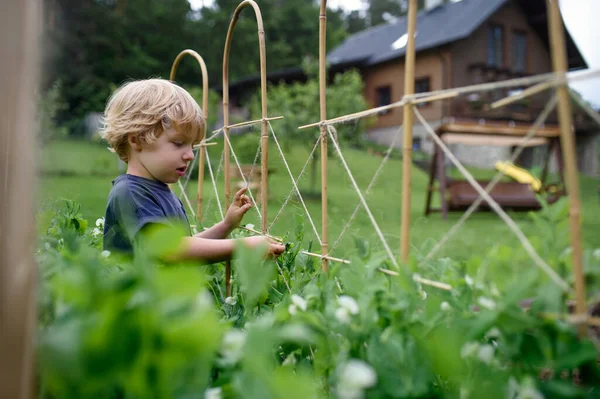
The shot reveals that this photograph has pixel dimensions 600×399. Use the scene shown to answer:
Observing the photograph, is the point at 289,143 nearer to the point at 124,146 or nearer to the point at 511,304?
the point at 124,146

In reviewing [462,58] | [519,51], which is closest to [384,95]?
[462,58]

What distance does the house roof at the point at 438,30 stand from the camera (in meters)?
15.7

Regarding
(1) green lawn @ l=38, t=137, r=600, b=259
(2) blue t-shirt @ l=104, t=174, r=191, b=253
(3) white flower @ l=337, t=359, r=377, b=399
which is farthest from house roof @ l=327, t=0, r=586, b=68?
(3) white flower @ l=337, t=359, r=377, b=399

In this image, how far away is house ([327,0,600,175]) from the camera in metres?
15.7

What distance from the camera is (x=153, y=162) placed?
174 cm

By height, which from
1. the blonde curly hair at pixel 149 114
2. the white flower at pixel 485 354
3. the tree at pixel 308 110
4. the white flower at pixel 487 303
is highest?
the tree at pixel 308 110

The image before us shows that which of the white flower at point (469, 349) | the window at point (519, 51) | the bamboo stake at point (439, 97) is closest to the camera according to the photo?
the white flower at point (469, 349)

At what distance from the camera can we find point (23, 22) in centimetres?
70

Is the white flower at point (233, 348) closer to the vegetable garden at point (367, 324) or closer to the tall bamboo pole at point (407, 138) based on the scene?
the vegetable garden at point (367, 324)

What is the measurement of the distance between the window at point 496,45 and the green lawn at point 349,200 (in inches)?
228

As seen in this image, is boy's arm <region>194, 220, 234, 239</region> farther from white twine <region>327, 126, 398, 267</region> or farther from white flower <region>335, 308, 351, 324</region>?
white flower <region>335, 308, 351, 324</region>

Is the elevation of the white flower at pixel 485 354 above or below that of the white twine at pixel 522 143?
below

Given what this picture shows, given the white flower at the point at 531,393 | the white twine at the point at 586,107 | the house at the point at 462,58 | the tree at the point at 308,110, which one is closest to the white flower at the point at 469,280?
the white flower at the point at 531,393

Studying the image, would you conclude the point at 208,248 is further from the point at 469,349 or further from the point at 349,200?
the point at 349,200
